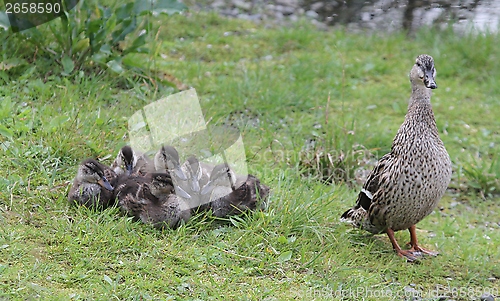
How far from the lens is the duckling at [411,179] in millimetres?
4777

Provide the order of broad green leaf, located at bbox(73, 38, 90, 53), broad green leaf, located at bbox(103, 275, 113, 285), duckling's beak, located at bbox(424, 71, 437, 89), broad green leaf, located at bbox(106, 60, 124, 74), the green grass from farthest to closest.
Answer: broad green leaf, located at bbox(106, 60, 124, 74) → broad green leaf, located at bbox(73, 38, 90, 53) → duckling's beak, located at bbox(424, 71, 437, 89) → the green grass → broad green leaf, located at bbox(103, 275, 113, 285)

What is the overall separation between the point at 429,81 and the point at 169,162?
6.47 ft

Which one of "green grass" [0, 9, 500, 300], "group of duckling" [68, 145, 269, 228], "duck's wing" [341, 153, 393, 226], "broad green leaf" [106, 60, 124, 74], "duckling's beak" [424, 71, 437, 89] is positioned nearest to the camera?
"green grass" [0, 9, 500, 300]

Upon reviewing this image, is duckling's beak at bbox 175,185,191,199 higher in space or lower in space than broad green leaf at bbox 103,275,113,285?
higher

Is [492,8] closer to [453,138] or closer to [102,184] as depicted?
[453,138]

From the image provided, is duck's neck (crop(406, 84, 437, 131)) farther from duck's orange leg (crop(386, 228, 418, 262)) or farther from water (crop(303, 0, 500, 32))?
water (crop(303, 0, 500, 32))

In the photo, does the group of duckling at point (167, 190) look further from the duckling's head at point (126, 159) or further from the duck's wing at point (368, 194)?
the duck's wing at point (368, 194)

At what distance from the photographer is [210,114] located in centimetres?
670

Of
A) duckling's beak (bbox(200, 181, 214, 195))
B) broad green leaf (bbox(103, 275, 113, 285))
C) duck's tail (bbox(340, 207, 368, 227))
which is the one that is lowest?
duck's tail (bbox(340, 207, 368, 227))

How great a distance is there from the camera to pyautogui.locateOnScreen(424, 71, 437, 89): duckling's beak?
4.88 m

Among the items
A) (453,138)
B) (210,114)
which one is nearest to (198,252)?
(210,114)

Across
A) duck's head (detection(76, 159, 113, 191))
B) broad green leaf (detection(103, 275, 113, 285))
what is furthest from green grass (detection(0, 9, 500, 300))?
duck's head (detection(76, 159, 113, 191))

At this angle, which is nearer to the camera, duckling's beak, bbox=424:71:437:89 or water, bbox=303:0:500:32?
duckling's beak, bbox=424:71:437:89

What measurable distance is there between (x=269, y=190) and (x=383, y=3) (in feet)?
20.6
